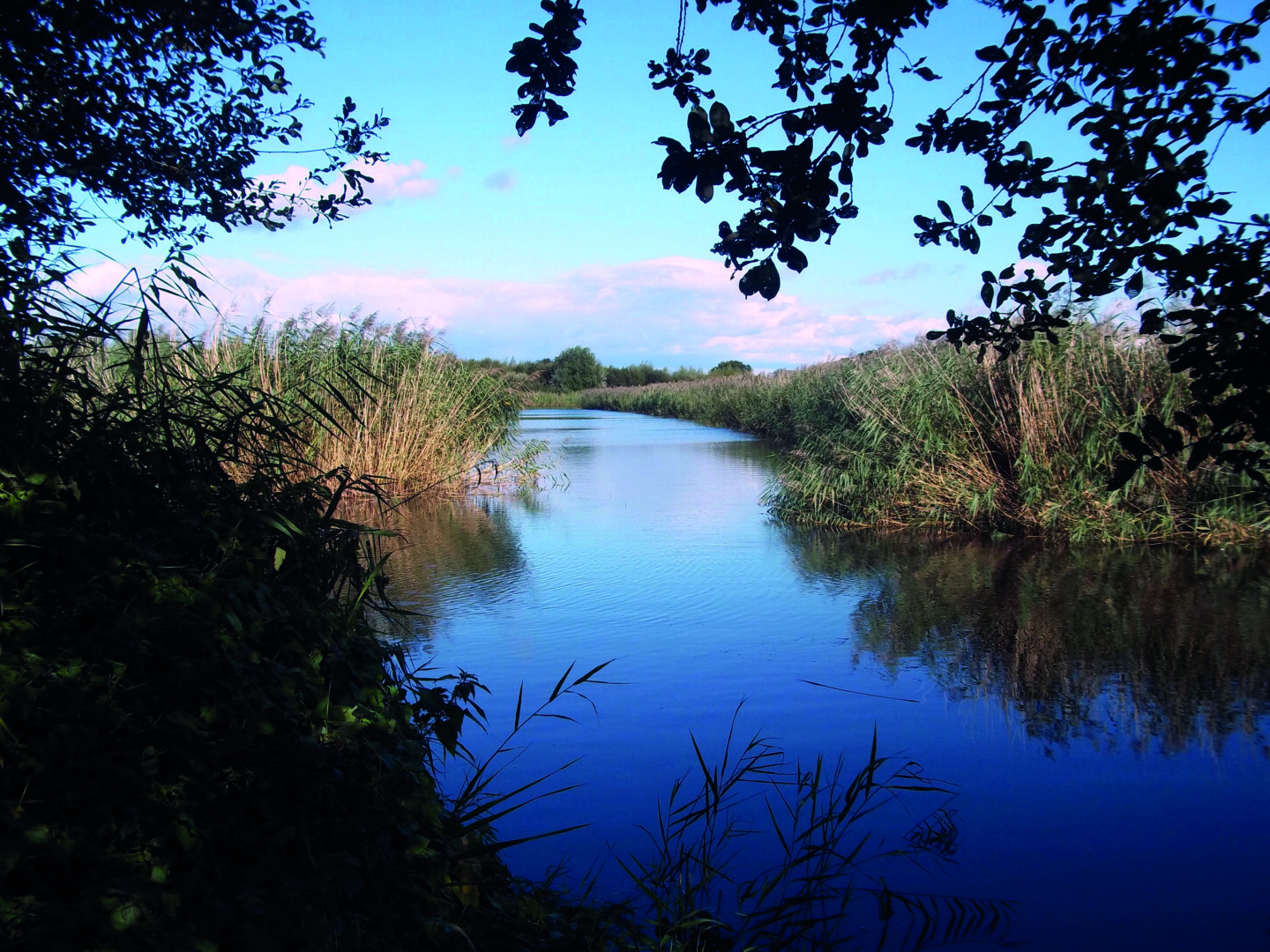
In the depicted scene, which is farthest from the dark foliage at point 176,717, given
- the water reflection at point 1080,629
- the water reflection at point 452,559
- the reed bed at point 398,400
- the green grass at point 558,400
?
the green grass at point 558,400

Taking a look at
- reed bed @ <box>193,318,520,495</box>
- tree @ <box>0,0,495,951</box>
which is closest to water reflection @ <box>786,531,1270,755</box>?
tree @ <box>0,0,495,951</box>

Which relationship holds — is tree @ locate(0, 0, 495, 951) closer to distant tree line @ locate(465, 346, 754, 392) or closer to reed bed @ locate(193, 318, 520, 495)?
reed bed @ locate(193, 318, 520, 495)

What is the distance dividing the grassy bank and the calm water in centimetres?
46

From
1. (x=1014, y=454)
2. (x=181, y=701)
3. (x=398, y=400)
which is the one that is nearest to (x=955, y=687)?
(x=181, y=701)

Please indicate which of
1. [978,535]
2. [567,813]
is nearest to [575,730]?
[567,813]

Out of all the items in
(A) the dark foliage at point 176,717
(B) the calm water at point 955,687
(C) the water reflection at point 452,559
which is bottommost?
(B) the calm water at point 955,687

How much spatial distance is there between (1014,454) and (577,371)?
59434 millimetres

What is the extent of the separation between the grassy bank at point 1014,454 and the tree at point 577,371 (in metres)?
54.2

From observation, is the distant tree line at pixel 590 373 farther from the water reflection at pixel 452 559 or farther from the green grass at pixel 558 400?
the water reflection at pixel 452 559

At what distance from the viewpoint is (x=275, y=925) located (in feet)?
5.35

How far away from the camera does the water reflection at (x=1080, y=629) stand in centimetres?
390

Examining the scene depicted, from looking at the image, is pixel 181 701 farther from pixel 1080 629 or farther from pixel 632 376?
pixel 632 376

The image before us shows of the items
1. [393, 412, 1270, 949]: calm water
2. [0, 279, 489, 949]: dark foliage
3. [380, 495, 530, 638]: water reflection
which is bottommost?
[393, 412, 1270, 949]: calm water

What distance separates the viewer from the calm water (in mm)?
2682
